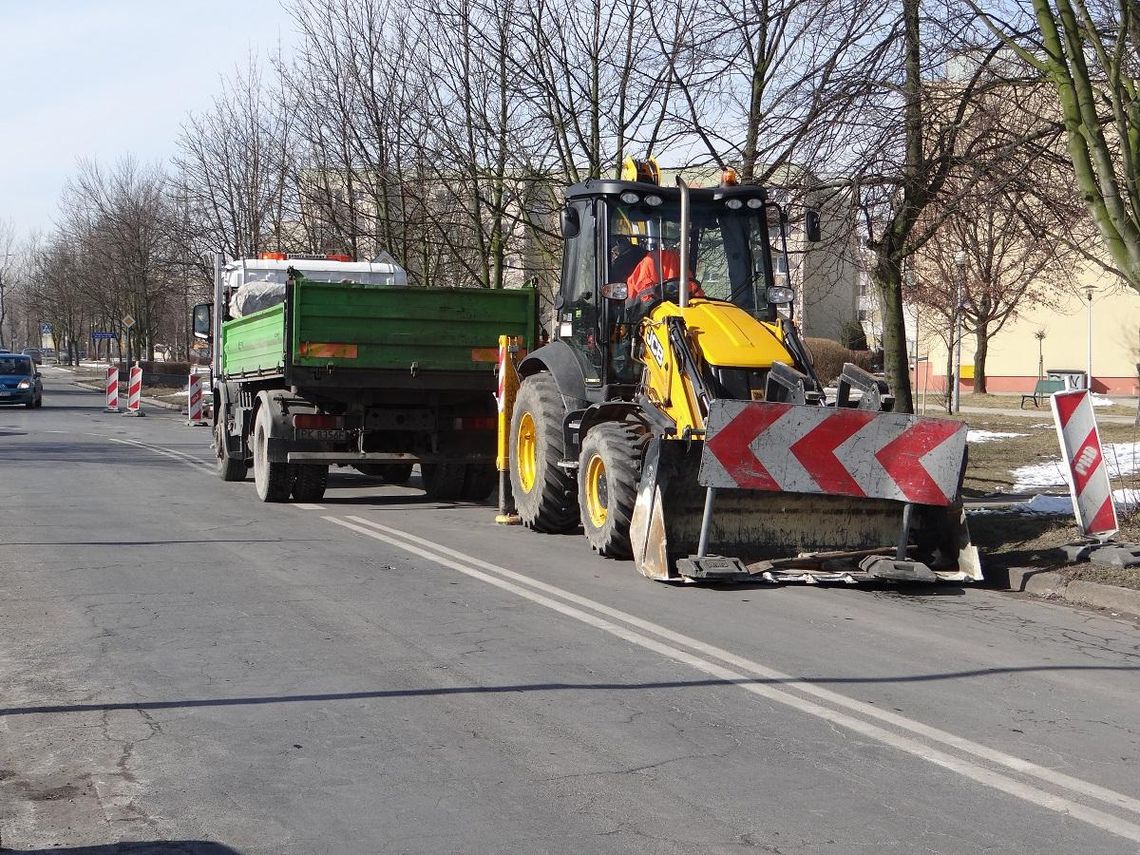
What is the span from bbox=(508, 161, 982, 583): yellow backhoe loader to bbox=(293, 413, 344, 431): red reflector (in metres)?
3.17

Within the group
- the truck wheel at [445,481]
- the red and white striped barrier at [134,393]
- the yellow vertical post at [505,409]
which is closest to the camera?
the yellow vertical post at [505,409]

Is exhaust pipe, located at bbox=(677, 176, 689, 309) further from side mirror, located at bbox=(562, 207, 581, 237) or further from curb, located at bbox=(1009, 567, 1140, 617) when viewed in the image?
curb, located at bbox=(1009, 567, 1140, 617)

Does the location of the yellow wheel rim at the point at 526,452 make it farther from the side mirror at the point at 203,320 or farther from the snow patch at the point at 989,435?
the snow patch at the point at 989,435

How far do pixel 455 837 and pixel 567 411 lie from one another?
306 inches

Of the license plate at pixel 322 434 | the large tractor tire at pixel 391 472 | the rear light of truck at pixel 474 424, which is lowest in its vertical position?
the large tractor tire at pixel 391 472

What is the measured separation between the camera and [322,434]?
48.3 ft

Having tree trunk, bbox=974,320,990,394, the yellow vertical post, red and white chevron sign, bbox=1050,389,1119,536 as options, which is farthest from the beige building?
red and white chevron sign, bbox=1050,389,1119,536

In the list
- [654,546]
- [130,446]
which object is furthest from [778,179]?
[130,446]

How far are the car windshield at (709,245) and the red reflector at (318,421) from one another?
4488 millimetres

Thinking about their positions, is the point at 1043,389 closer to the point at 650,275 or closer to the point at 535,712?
the point at 650,275

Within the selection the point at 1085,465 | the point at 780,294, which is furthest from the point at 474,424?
the point at 1085,465

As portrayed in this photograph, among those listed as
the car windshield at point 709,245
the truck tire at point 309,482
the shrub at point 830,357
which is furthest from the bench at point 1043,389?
the car windshield at point 709,245

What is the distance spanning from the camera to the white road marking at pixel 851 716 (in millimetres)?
4902

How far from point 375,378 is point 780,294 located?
4802 millimetres
